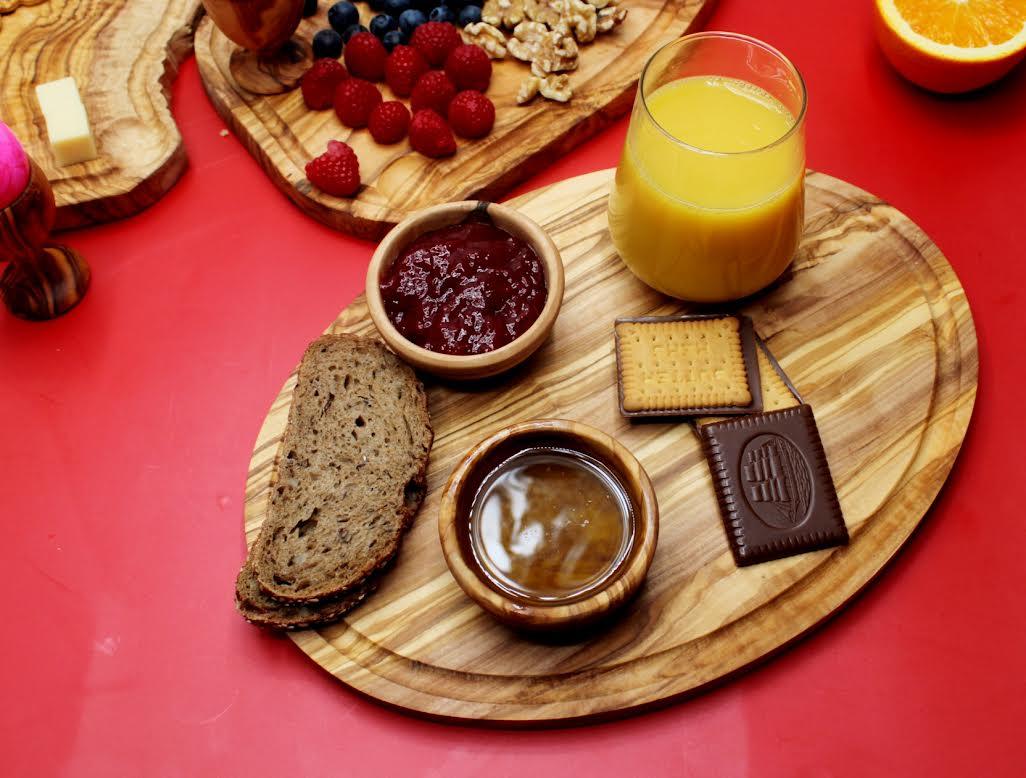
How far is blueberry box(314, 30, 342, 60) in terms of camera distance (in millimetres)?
2256

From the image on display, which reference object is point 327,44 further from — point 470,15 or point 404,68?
point 470,15

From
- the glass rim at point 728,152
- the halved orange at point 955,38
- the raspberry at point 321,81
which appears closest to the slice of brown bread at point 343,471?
the glass rim at point 728,152

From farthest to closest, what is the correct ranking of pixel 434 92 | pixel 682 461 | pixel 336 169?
pixel 434 92 < pixel 336 169 < pixel 682 461

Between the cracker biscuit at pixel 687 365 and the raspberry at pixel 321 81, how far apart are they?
915mm

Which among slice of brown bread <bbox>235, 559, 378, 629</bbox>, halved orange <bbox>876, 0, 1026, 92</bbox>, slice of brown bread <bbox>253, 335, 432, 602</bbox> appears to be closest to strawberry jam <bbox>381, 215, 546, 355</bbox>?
slice of brown bread <bbox>253, 335, 432, 602</bbox>

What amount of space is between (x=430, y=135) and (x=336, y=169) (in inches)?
8.4

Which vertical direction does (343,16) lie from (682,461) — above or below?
above

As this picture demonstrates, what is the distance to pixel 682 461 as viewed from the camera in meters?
1.69

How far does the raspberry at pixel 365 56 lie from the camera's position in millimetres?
2197

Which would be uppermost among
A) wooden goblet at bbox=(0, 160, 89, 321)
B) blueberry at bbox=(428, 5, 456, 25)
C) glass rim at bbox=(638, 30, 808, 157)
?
glass rim at bbox=(638, 30, 808, 157)

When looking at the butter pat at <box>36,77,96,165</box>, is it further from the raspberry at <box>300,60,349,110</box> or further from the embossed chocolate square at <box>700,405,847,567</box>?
the embossed chocolate square at <box>700,405,847,567</box>

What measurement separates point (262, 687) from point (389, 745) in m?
0.25

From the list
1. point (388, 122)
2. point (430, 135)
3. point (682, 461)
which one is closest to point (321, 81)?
point (388, 122)

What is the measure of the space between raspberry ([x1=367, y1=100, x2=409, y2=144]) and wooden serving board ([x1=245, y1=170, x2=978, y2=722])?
352 millimetres
